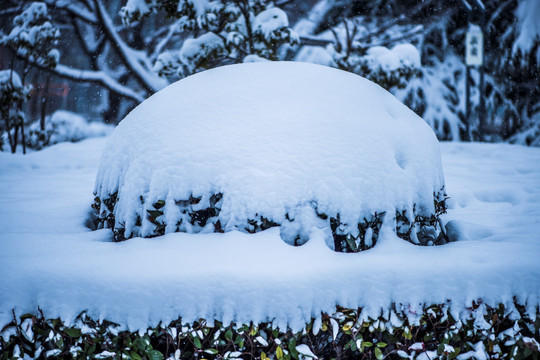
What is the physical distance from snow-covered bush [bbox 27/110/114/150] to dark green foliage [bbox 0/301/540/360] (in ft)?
31.4

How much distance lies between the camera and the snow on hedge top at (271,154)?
2.22 meters

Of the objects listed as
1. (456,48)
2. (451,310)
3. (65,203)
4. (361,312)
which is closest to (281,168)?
(361,312)

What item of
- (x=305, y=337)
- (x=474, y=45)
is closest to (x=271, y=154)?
(x=305, y=337)

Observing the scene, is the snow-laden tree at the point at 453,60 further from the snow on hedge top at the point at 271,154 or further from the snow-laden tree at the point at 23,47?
the snow on hedge top at the point at 271,154

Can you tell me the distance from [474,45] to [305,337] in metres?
8.25

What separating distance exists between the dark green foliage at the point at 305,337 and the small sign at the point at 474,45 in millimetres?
7782

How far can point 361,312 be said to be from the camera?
1.88m

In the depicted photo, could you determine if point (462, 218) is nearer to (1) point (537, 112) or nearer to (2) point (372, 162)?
(2) point (372, 162)

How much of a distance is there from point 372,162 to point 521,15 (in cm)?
1092

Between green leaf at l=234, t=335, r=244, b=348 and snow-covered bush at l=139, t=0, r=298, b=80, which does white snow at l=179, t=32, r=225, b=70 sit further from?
green leaf at l=234, t=335, r=244, b=348

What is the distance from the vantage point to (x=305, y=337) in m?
1.93

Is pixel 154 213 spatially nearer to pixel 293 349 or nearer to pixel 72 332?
pixel 72 332

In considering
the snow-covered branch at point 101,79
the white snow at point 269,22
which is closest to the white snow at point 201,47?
the white snow at point 269,22

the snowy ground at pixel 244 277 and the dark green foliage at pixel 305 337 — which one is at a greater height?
the snowy ground at pixel 244 277
